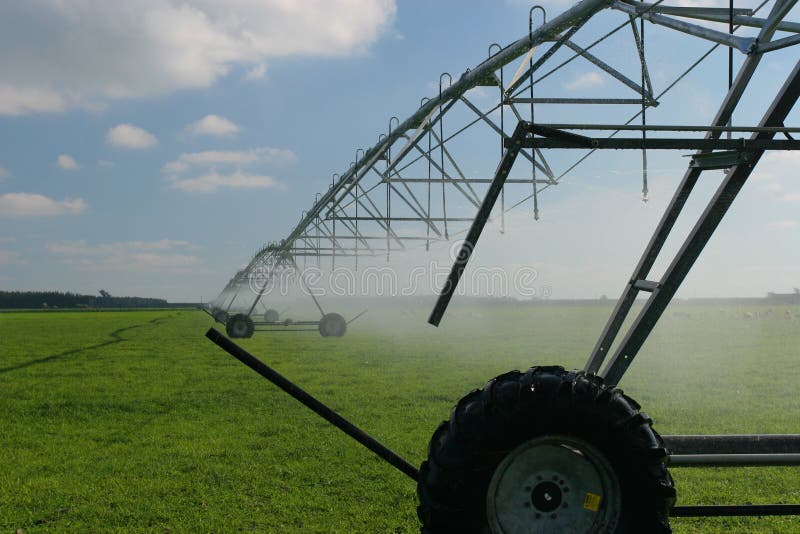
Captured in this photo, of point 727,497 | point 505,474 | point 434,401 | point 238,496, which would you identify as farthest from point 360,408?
point 505,474

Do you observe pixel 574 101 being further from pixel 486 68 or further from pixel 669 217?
pixel 669 217

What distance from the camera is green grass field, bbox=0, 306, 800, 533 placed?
439cm

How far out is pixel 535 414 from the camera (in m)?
2.52

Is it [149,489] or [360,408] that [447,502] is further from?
[360,408]

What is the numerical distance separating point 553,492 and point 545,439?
25 centimetres

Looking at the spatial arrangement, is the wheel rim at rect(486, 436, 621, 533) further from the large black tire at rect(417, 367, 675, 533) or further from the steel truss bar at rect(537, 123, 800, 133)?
the steel truss bar at rect(537, 123, 800, 133)

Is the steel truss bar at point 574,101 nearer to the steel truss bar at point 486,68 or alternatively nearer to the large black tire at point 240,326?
the steel truss bar at point 486,68

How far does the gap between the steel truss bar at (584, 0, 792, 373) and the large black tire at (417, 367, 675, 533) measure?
125cm

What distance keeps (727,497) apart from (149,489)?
4198mm

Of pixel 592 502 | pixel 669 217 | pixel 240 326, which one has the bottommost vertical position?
pixel 592 502

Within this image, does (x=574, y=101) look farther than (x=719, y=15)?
Yes

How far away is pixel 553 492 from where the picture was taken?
2613 mm

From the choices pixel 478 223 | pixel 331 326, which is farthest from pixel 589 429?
pixel 331 326

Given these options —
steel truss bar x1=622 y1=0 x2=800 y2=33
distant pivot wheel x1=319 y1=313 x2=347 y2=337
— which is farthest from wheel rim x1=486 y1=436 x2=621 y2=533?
distant pivot wheel x1=319 y1=313 x2=347 y2=337
